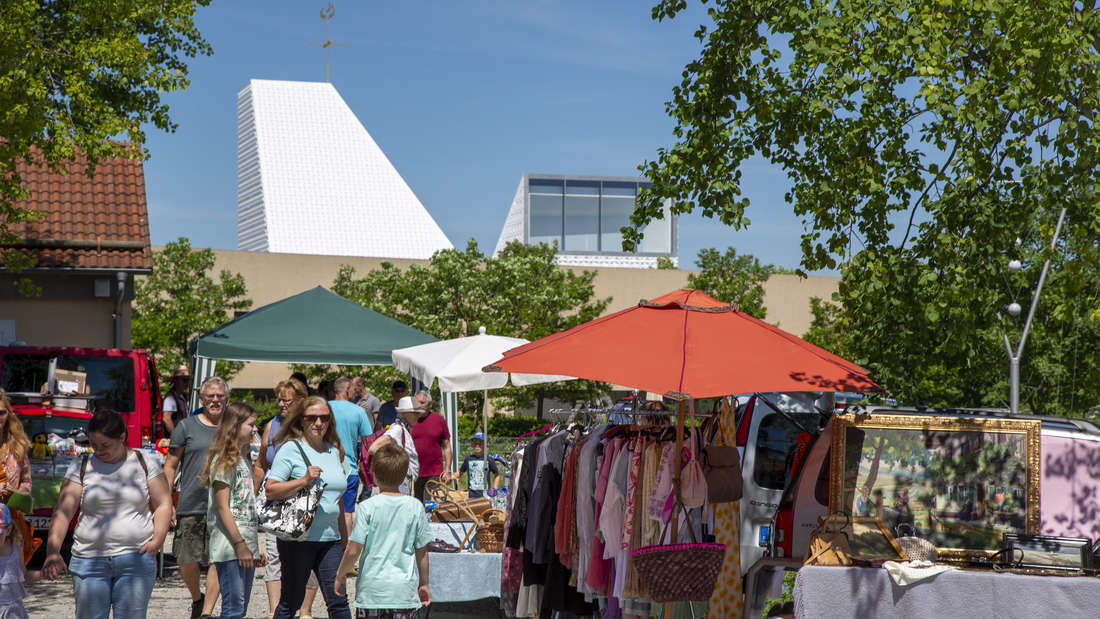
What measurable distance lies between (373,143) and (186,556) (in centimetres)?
9245

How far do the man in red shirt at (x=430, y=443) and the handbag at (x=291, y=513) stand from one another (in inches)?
202

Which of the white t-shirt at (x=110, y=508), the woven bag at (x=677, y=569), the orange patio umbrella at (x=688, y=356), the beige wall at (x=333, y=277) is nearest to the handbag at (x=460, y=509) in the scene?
the orange patio umbrella at (x=688, y=356)

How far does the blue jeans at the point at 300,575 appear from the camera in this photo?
7590 mm

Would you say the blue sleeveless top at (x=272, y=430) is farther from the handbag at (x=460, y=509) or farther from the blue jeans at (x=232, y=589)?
the handbag at (x=460, y=509)

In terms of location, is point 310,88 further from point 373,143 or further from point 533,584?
point 533,584

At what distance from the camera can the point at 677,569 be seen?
292 inches

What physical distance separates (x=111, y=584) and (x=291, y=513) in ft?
3.74

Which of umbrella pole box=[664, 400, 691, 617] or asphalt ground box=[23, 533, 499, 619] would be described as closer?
umbrella pole box=[664, 400, 691, 617]

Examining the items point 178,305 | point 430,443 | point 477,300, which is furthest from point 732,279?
point 430,443

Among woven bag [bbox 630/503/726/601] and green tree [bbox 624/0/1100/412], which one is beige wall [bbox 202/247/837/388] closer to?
green tree [bbox 624/0/1100/412]

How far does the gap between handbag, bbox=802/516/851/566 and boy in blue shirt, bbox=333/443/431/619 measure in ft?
7.35

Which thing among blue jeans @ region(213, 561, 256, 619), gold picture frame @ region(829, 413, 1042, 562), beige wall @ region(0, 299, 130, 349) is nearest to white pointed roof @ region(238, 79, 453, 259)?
beige wall @ region(0, 299, 130, 349)

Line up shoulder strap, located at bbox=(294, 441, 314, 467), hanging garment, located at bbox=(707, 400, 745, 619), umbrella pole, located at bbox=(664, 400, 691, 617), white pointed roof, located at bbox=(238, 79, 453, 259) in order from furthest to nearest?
white pointed roof, located at bbox=(238, 79, 453, 259) < hanging garment, located at bbox=(707, 400, 745, 619) < shoulder strap, located at bbox=(294, 441, 314, 467) < umbrella pole, located at bbox=(664, 400, 691, 617)

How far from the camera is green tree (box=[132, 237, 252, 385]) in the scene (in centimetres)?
4056
